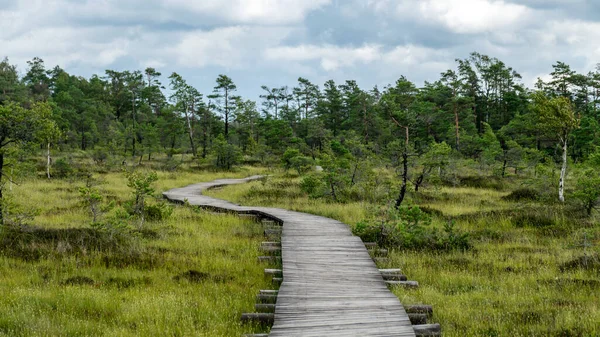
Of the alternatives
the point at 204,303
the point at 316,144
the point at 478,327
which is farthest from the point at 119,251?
the point at 316,144

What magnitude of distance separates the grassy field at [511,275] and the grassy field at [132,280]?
3168 mm

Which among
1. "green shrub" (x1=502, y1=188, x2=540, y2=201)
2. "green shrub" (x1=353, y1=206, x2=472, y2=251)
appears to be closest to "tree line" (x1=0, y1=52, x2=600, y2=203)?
"green shrub" (x1=502, y1=188, x2=540, y2=201)

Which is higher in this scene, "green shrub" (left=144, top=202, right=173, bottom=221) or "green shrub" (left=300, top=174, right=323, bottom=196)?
"green shrub" (left=300, top=174, right=323, bottom=196)

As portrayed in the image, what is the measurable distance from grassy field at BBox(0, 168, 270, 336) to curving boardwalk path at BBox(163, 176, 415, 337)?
737 mm

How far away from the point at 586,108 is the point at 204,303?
60.4 m

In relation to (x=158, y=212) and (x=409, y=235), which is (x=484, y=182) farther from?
(x=158, y=212)

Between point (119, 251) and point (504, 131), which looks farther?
point (504, 131)

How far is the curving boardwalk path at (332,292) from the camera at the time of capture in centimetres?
555

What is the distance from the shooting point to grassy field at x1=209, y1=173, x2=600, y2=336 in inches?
242

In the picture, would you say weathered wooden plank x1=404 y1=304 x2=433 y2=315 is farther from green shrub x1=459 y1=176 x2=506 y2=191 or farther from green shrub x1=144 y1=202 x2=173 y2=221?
green shrub x1=459 y1=176 x2=506 y2=191

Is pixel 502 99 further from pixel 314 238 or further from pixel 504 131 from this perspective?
pixel 314 238

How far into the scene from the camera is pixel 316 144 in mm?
59938

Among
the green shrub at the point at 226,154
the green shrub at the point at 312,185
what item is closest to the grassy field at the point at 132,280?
the green shrub at the point at 312,185

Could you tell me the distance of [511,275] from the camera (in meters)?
8.58
